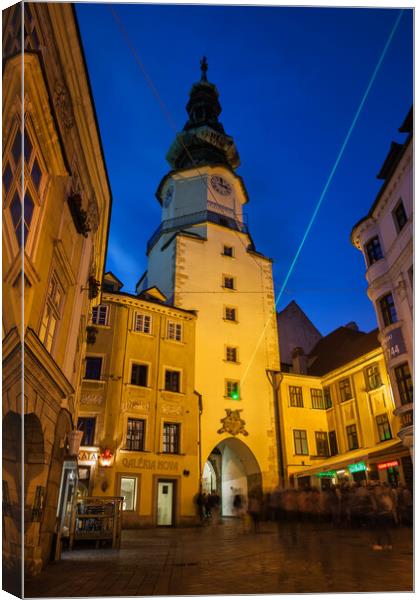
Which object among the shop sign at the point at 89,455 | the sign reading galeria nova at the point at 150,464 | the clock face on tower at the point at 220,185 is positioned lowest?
the sign reading galeria nova at the point at 150,464

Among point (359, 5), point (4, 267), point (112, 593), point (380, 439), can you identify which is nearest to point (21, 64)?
point (4, 267)

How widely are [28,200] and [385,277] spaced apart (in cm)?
669

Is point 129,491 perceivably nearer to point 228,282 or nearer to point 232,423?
point 232,423

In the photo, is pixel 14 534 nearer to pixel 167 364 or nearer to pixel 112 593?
pixel 112 593

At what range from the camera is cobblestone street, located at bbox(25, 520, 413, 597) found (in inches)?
157

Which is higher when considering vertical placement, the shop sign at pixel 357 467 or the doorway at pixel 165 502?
the shop sign at pixel 357 467

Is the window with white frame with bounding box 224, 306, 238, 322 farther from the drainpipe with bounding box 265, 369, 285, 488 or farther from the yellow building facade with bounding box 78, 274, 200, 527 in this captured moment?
the yellow building facade with bounding box 78, 274, 200, 527

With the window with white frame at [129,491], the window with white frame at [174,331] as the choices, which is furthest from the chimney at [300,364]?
the window with white frame at [129,491]

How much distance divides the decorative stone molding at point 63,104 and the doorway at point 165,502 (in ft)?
41.5

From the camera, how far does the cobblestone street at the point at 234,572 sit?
3980 millimetres

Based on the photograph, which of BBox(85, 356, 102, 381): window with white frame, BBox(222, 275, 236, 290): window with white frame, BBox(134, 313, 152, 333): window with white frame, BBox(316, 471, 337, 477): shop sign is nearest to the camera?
BBox(85, 356, 102, 381): window with white frame

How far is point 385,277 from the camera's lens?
830 cm

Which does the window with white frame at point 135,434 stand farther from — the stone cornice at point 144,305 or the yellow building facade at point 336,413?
the yellow building facade at point 336,413

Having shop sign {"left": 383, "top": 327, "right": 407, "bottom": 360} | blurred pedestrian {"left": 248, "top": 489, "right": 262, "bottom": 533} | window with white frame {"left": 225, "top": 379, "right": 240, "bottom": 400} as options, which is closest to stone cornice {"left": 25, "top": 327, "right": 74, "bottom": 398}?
shop sign {"left": 383, "top": 327, "right": 407, "bottom": 360}
